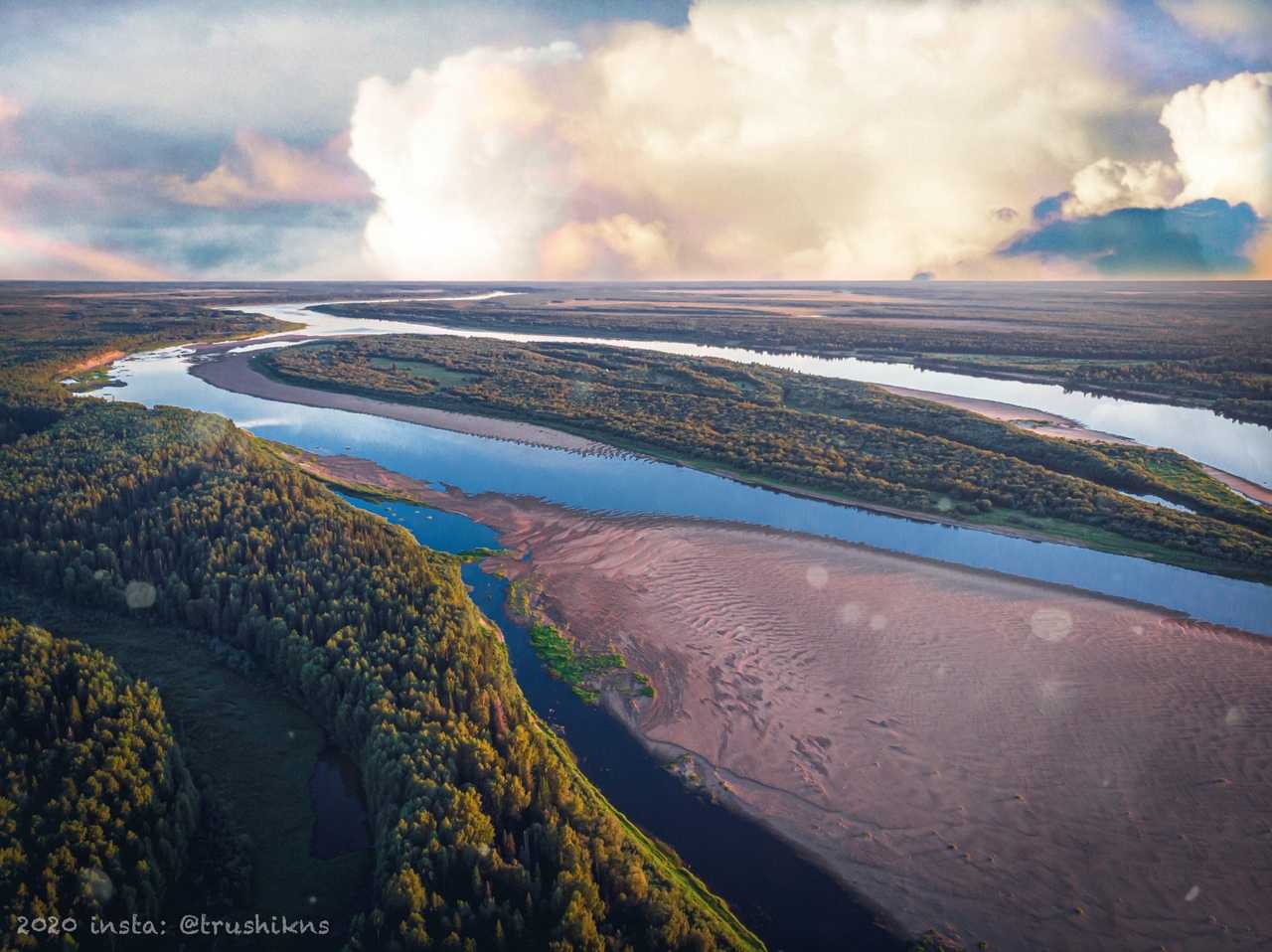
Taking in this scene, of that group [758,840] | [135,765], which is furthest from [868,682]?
[135,765]

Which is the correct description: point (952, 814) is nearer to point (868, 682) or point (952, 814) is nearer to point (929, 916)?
point (929, 916)

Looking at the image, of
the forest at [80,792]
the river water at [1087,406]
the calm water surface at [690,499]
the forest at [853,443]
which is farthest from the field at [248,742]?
the river water at [1087,406]

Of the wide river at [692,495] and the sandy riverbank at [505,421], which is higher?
the sandy riverbank at [505,421]

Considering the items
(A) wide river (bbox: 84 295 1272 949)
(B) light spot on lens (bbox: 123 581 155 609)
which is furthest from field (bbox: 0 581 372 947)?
Answer: (A) wide river (bbox: 84 295 1272 949)

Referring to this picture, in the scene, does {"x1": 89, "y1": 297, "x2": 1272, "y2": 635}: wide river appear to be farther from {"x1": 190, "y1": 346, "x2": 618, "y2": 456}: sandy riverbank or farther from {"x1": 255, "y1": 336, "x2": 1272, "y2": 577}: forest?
{"x1": 255, "y1": 336, "x2": 1272, "y2": 577}: forest

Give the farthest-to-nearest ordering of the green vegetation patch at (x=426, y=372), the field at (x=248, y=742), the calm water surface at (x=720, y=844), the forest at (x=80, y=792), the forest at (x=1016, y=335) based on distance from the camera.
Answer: the forest at (x=1016, y=335) → the green vegetation patch at (x=426, y=372) → the field at (x=248, y=742) → the calm water surface at (x=720, y=844) → the forest at (x=80, y=792)

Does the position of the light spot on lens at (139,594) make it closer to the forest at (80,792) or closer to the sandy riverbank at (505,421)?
the forest at (80,792)
